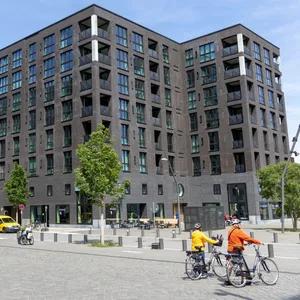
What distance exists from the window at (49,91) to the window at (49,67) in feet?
3.90

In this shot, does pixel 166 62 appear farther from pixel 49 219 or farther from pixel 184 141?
pixel 49 219

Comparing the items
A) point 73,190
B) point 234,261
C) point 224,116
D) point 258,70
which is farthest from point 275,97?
point 234,261

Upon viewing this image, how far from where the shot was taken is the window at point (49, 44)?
52853 mm

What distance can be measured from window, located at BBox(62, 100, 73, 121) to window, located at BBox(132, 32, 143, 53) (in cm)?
1197

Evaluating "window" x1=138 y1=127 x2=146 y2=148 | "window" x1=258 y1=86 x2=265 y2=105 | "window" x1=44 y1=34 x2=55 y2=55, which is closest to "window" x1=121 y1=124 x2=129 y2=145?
"window" x1=138 y1=127 x2=146 y2=148

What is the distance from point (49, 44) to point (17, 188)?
66.6ft

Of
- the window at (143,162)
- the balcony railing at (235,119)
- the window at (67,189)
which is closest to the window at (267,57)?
the balcony railing at (235,119)

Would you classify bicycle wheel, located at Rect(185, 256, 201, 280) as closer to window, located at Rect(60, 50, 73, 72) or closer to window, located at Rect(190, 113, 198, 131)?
window, located at Rect(60, 50, 73, 72)

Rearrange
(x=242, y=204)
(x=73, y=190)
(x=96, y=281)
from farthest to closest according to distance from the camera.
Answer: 1. (x=242, y=204)
2. (x=73, y=190)
3. (x=96, y=281)

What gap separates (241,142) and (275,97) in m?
12.1

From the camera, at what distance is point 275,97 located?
5925cm

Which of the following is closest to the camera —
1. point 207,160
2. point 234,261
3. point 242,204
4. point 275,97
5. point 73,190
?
point 234,261

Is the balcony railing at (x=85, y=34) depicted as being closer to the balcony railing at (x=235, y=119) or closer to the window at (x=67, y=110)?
the window at (x=67, y=110)

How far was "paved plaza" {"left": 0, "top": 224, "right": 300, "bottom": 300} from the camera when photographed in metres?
9.45
